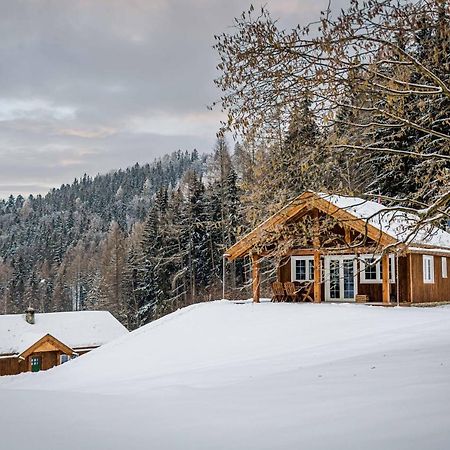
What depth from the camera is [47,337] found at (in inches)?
1390

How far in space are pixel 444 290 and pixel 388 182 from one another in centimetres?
619

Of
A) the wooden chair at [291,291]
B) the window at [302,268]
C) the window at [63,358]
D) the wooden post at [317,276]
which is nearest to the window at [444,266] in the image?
the window at [302,268]

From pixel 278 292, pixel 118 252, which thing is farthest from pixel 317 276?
pixel 118 252

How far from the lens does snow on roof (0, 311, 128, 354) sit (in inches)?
1395

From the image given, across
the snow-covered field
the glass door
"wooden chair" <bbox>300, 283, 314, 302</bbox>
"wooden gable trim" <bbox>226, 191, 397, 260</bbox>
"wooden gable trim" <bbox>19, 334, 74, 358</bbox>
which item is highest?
"wooden gable trim" <bbox>226, 191, 397, 260</bbox>

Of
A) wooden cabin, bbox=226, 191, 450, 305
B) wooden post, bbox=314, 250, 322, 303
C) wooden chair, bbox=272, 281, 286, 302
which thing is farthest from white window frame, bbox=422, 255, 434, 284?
wooden chair, bbox=272, 281, 286, 302

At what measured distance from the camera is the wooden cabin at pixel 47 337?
113 ft

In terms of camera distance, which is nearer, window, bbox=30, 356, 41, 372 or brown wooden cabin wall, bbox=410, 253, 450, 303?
brown wooden cabin wall, bbox=410, 253, 450, 303

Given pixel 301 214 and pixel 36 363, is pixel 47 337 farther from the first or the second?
pixel 301 214

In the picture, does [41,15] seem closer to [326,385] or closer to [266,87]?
[266,87]

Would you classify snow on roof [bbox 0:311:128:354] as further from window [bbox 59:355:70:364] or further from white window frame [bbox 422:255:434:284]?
white window frame [bbox 422:255:434:284]

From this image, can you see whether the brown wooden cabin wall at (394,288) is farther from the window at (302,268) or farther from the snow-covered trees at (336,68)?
the snow-covered trees at (336,68)

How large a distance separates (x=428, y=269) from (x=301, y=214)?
569cm

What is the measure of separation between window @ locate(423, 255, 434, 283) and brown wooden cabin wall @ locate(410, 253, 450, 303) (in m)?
0.20
